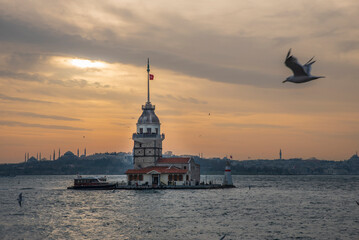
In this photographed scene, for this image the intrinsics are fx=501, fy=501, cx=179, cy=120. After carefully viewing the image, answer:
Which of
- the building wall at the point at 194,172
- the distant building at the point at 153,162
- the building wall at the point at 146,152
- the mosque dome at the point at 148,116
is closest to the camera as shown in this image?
the distant building at the point at 153,162

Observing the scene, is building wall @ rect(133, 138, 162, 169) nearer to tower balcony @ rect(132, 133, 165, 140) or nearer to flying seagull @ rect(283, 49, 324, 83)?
tower balcony @ rect(132, 133, 165, 140)

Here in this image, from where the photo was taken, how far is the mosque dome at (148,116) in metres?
117

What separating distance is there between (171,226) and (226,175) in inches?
2621

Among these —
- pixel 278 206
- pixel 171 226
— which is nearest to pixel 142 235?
pixel 171 226

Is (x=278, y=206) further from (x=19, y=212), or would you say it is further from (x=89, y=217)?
(x=19, y=212)

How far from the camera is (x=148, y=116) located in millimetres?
117438

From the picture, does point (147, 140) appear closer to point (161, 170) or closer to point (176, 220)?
point (161, 170)

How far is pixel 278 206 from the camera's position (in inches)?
3125

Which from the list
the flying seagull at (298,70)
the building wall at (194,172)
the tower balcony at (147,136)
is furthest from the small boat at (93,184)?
the flying seagull at (298,70)

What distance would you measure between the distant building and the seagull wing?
3325 inches

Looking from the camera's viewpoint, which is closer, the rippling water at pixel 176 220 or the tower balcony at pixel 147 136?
the rippling water at pixel 176 220

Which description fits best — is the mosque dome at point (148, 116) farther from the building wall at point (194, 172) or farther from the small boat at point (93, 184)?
the small boat at point (93, 184)

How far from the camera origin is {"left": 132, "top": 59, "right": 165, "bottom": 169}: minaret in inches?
4513

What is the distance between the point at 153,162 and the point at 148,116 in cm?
1108
